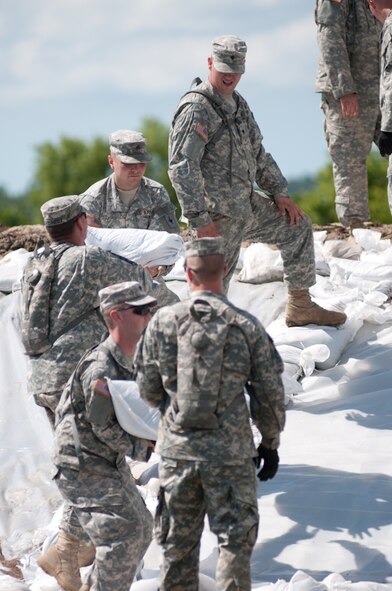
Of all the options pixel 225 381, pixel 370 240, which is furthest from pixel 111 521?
pixel 370 240

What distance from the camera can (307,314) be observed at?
9047 mm

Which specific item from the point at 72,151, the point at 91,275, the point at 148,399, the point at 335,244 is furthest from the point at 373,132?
the point at 72,151

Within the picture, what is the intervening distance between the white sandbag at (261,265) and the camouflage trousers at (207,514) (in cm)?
517

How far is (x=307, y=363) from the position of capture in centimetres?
866

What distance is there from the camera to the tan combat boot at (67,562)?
6051 millimetres

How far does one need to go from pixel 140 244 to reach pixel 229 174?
3.31 ft

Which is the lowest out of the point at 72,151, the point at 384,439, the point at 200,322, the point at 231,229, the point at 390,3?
the point at 72,151

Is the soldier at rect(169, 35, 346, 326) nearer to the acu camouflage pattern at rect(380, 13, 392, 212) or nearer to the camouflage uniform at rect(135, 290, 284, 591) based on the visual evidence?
the acu camouflage pattern at rect(380, 13, 392, 212)

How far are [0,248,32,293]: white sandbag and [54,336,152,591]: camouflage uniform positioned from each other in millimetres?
4968

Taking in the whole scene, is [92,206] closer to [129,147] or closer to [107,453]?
[129,147]

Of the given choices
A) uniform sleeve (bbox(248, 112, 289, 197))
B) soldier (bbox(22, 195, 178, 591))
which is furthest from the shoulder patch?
soldier (bbox(22, 195, 178, 591))

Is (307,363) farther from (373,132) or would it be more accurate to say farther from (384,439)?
(373,132)

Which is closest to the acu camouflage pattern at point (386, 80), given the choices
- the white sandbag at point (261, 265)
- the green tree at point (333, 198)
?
the white sandbag at point (261, 265)

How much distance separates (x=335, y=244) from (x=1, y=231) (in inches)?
139
